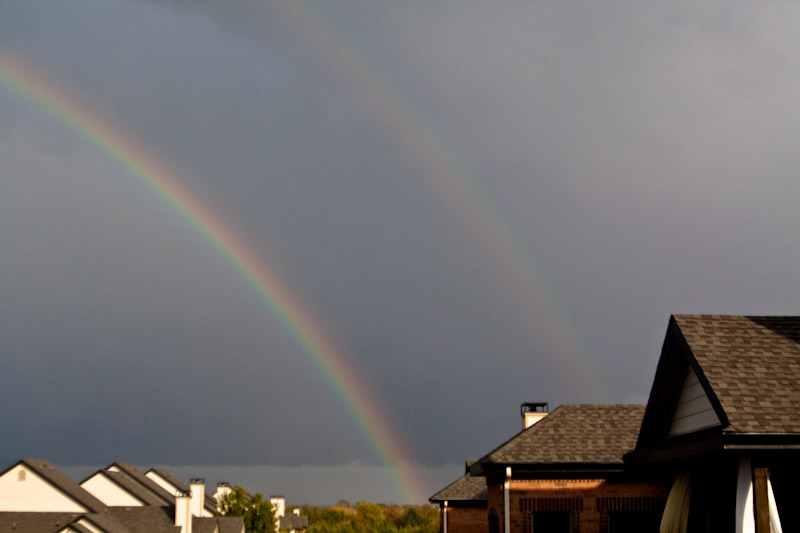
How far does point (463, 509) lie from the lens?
110ft

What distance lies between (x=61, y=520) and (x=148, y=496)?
22.6 meters

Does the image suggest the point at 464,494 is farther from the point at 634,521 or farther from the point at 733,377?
the point at 733,377

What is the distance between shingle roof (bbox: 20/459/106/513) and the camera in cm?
5272

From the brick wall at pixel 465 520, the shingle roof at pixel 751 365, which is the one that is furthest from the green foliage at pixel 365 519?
the shingle roof at pixel 751 365

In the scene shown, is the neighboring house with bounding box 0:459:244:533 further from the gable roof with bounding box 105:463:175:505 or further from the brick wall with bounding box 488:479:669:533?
the brick wall with bounding box 488:479:669:533

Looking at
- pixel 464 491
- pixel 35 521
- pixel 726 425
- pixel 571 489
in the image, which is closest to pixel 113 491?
pixel 35 521

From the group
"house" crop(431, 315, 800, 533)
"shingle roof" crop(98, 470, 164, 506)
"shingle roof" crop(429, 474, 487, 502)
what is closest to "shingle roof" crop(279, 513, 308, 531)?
"shingle roof" crop(98, 470, 164, 506)

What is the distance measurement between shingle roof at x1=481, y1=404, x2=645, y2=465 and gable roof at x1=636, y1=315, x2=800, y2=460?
698cm

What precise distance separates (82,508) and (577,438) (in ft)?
131

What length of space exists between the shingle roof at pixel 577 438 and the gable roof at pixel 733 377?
6984 mm

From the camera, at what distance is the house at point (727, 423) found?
1066cm

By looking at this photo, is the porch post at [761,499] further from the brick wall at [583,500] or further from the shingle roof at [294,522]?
the shingle roof at [294,522]

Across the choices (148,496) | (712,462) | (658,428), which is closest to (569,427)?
(658,428)

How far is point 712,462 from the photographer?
12.6 meters
